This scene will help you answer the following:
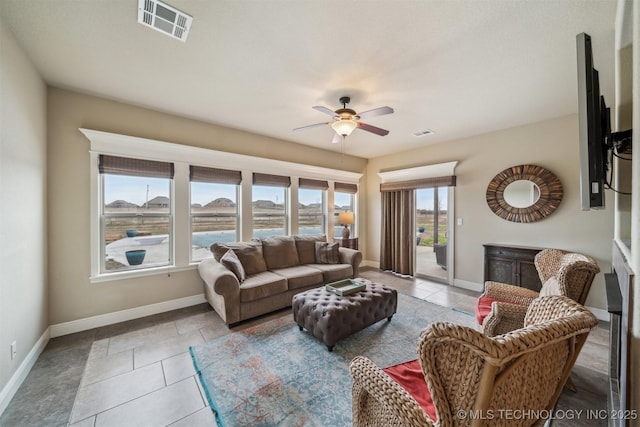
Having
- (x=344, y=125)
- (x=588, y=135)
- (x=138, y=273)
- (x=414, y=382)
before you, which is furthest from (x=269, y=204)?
(x=588, y=135)

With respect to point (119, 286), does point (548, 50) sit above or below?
above

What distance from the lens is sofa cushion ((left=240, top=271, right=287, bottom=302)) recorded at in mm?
2977

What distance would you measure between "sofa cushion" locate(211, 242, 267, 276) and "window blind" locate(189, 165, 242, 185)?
1.07m

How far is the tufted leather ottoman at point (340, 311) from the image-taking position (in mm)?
2391

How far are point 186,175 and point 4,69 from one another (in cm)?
190

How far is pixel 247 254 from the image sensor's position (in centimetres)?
363

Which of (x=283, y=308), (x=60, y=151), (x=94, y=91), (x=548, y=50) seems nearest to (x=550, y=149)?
(x=548, y=50)

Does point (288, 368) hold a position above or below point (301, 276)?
below

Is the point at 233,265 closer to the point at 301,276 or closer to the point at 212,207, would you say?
the point at 301,276

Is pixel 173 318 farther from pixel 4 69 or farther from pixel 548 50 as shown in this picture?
pixel 548 50

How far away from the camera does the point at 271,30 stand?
186 centimetres

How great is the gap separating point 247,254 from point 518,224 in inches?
173

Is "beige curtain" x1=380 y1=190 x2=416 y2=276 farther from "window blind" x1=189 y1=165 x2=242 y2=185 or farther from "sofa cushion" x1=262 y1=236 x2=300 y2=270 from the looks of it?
"window blind" x1=189 y1=165 x2=242 y2=185

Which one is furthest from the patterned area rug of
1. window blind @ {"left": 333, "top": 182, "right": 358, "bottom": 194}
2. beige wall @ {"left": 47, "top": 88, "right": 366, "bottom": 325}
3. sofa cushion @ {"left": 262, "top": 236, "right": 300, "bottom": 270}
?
window blind @ {"left": 333, "top": 182, "right": 358, "bottom": 194}
